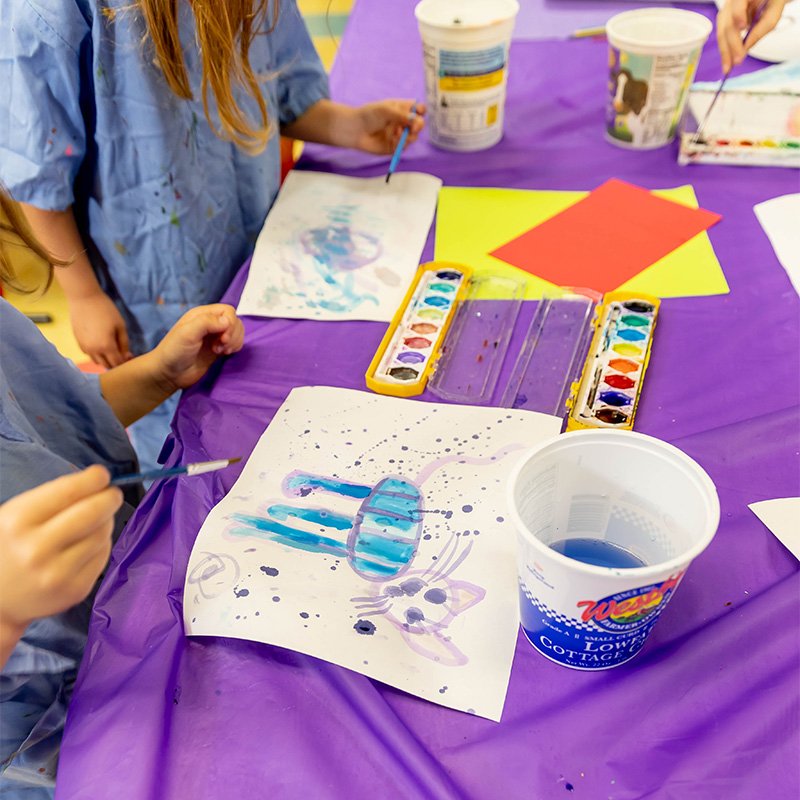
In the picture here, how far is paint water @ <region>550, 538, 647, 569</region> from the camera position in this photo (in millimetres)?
527

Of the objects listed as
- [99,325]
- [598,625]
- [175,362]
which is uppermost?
[598,625]

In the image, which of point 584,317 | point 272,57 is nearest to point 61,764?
point 584,317

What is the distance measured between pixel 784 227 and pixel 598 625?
0.61 metres

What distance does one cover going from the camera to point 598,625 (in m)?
0.45

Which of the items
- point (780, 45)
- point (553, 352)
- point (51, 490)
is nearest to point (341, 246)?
point (553, 352)

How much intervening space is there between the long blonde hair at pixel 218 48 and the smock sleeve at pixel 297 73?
10 cm

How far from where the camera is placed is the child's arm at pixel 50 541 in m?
0.42

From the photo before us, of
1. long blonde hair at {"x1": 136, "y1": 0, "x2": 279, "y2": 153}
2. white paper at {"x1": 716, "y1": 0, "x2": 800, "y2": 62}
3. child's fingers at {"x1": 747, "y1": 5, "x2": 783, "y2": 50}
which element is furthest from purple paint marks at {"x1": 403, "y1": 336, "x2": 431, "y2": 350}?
white paper at {"x1": 716, "y1": 0, "x2": 800, "y2": 62}

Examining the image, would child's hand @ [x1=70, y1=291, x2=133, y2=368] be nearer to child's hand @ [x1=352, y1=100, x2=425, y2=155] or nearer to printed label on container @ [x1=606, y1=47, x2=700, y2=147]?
child's hand @ [x1=352, y1=100, x2=425, y2=155]

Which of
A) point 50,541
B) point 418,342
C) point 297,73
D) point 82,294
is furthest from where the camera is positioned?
point 297,73

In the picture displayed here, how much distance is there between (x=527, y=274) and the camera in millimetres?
828

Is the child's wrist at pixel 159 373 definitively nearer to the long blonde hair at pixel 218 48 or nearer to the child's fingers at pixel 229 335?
the child's fingers at pixel 229 335

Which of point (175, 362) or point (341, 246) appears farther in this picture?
point (341, 246)

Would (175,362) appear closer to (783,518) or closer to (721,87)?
(783,518)
